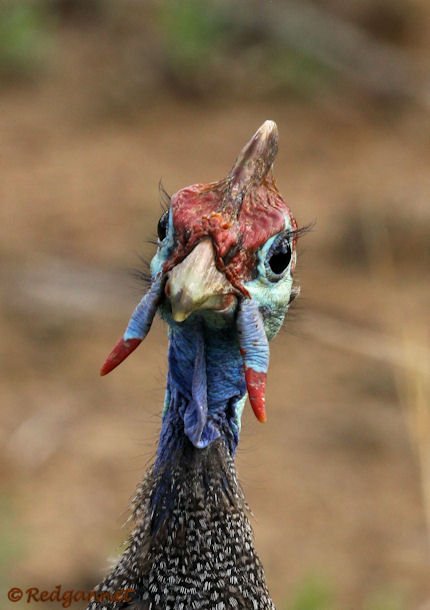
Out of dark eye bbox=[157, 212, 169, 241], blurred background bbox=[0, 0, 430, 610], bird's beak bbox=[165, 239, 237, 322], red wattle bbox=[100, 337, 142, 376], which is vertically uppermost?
dark eye bbox=[157, 212, 169, 241]

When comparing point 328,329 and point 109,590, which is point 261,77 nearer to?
point 328,329

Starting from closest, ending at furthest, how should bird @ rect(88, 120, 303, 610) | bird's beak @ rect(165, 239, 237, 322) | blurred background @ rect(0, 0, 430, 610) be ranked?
bird's beak @ rect(165, 239, 237, 322)
bird @ rect(88, 120, 303, 610)
blurred background @ rect(0, 0, 430, 610)

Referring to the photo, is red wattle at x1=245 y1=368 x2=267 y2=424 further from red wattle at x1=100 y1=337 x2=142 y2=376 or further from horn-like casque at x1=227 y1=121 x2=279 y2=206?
horn-like casque at x1=227 y1=121 x2=279 y2=206

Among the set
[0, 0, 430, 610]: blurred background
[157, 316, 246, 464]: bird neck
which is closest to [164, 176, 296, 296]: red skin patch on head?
[157, 316, 246, 464]: bird neck

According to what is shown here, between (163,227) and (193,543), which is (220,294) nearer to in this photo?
(163,227)

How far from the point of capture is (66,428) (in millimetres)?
4727

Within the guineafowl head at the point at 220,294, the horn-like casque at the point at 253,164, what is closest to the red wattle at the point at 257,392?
the guineafowl head at the point at 220,294

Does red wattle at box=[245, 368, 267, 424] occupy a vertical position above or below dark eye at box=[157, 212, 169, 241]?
below

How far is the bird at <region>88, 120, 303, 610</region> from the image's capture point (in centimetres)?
230

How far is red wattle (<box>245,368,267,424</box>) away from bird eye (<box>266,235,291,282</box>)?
206mm

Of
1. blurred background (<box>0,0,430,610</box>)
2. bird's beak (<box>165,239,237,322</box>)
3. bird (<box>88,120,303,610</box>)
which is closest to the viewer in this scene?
bird's beak (<box>165,239,237,322</box>)

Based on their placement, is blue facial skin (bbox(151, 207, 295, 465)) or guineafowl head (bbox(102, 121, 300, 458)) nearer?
guineafowl head (bbox(102, 121, 300, 458))

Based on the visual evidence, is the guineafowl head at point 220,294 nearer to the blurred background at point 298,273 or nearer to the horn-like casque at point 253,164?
the horn-like casque at point 253,164

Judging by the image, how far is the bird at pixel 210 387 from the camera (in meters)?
2.30
